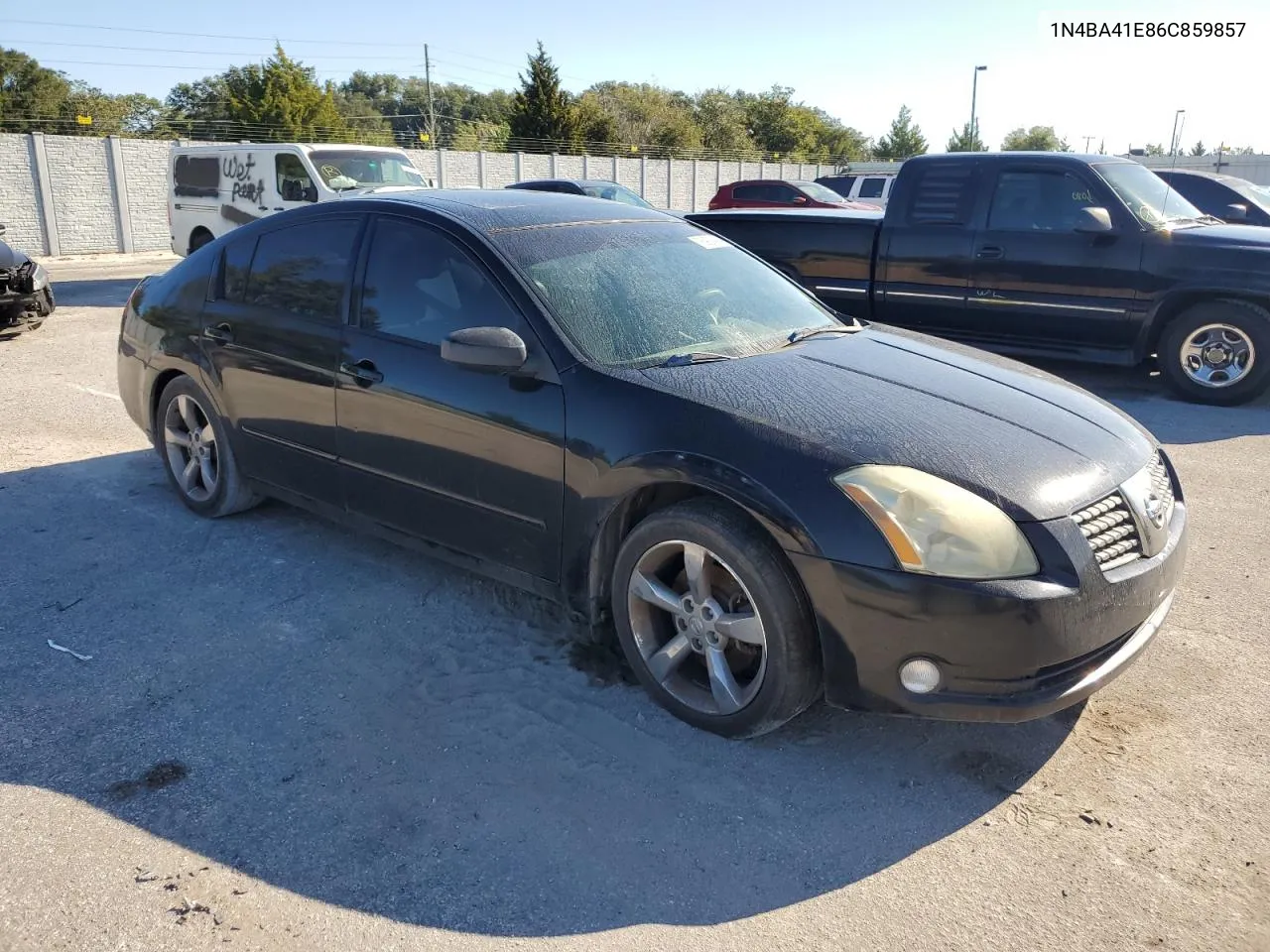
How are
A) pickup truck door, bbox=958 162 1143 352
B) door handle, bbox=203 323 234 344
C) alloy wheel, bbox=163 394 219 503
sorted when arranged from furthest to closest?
pickup truck door, bbox=958 162 1143 352, alloy wheel, bbox=163 394 219 503, door handle, bbox=203 323 234 344

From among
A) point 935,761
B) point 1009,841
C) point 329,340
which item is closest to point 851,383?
point 935,761

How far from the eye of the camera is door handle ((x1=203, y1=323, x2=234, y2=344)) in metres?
4.70

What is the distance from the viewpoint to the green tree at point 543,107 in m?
44.0

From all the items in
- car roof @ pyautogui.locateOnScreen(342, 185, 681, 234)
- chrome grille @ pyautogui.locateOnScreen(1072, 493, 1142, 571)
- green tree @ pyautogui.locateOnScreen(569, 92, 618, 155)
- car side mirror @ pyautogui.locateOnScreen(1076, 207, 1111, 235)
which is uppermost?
green tree @ pyautogui.locateOnScreen(569, 92, 618, 155)

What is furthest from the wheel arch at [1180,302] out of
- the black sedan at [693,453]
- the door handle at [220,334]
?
the door handle at [220,334]

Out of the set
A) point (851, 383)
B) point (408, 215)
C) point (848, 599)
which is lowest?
point (848, 599)

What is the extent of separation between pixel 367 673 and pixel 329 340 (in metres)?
1.46

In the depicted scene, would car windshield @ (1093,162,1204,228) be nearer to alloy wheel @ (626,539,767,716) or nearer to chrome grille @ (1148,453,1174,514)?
chrome grille @ (1148,453,1174,514)

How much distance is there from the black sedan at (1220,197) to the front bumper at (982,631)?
1032 cm

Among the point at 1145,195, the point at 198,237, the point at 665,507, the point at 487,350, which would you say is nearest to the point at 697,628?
the point at 665,507

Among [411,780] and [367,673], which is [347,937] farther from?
[367,673]

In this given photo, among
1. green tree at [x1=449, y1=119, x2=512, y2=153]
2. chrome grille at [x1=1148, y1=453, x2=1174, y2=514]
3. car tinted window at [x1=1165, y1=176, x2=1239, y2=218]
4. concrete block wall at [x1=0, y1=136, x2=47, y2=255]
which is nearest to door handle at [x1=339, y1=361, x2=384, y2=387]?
chrome grille at [x1=1148, y1=453, x2=1174, y2=514]

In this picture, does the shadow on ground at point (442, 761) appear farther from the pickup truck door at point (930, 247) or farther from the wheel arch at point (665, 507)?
the pickup truck door at point (930, 247)

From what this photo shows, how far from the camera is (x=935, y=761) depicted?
10.2ft
